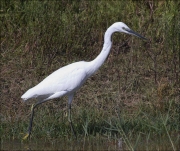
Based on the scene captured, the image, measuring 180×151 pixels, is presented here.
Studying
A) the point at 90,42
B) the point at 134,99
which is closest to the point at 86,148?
the point at 134,99

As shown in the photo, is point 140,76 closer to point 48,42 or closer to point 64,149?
point 48,42

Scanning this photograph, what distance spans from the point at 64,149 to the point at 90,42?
3621mm

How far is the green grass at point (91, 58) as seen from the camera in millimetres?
8008

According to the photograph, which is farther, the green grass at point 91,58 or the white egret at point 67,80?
the green grass at point 91,58

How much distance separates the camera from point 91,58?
402 inches

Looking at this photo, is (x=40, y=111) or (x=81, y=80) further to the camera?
(x=40, y=111)

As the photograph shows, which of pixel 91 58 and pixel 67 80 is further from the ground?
pixel 91 58

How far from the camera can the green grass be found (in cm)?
801

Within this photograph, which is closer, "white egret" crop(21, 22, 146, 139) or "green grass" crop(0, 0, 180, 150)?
"white egret" crop(21, 22, 146, 139)

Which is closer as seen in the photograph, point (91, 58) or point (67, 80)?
point (67, 80)

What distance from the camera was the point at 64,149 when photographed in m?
7.01

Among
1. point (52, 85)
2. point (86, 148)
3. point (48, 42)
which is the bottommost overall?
point (86, 148)

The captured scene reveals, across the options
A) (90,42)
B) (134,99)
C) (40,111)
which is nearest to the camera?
(40,111)

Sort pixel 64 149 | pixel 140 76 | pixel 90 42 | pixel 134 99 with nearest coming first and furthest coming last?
1. pixel 64 149
2. pixel 134 99
3. pixel 140 76
4. pixel 90 42
